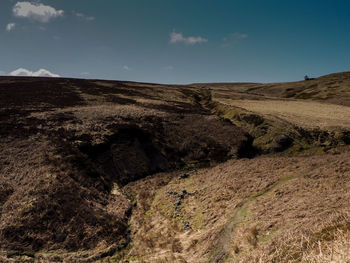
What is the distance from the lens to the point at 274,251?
24.6 ft

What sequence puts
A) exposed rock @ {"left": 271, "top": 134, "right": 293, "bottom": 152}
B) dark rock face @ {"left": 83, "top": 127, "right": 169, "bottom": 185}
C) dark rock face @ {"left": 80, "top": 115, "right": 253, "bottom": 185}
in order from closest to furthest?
dark rock face @ {"left": 83, "top": 127, "right": 169, "bottom": 185}
dark rock face @ {"left": 80, "top": 115, "right": 253, "bottom": 185}
exposed rock @ {"left": 271, "top": 134, "right": 293, "bottom": 152}

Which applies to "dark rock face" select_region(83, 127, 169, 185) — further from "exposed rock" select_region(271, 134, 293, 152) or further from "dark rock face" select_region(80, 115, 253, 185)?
"exposed rock" select_region(271, 134, 293, 152)

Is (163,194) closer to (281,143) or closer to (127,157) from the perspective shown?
(127,157)

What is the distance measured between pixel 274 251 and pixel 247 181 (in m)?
11.6

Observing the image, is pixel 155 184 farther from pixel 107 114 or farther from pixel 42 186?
pixel 107 114

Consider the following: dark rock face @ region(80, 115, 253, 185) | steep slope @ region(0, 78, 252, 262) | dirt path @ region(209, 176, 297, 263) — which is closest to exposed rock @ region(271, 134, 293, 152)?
dark rock face @ region(80, 115, 253, 185)

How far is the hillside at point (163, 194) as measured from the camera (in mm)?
10328

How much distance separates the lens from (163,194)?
20.6m

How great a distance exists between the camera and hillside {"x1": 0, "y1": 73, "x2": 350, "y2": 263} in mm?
10328

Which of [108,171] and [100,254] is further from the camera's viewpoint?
[108,171]

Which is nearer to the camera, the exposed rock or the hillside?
the hillside

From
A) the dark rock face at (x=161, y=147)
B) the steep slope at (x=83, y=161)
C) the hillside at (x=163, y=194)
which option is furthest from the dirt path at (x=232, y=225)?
the dark rock face at (x=161, y=147)

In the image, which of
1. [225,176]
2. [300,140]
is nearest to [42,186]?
[225,176]

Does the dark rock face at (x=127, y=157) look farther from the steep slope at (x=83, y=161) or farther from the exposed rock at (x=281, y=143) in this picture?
the exposed rock at (x=281, y=143)
